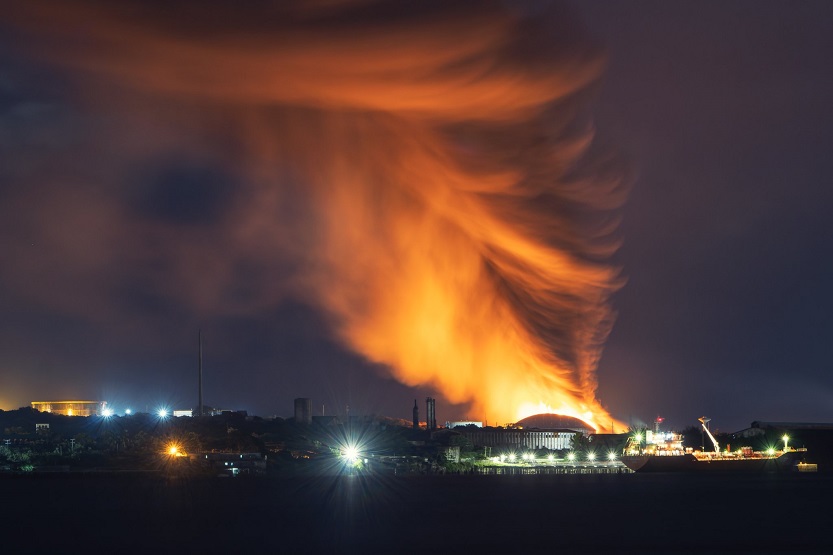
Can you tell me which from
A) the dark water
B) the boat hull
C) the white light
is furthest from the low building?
the dark water

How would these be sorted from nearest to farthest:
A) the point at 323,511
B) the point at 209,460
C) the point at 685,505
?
the point at 323,511, the point at 685,505, the point at 209,460

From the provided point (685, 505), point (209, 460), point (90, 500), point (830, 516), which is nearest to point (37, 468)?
point (209, 460)

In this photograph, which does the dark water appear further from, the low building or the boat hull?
the boat hull

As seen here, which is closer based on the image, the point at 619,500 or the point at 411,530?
the point at 411,530

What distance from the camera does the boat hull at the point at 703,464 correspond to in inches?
A: 6678

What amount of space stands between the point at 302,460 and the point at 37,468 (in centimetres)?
4413

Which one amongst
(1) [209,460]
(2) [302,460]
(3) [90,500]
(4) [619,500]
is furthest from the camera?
(2) [302,460]

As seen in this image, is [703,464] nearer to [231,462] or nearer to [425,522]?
[231,462]

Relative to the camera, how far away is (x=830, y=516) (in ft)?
196

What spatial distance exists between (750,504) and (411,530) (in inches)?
1068

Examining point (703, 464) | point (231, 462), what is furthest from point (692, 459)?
point (231, 462)

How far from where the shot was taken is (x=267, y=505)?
74.4 meters

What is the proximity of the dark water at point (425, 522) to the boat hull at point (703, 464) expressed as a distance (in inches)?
3126

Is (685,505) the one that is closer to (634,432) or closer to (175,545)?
(175,545)
